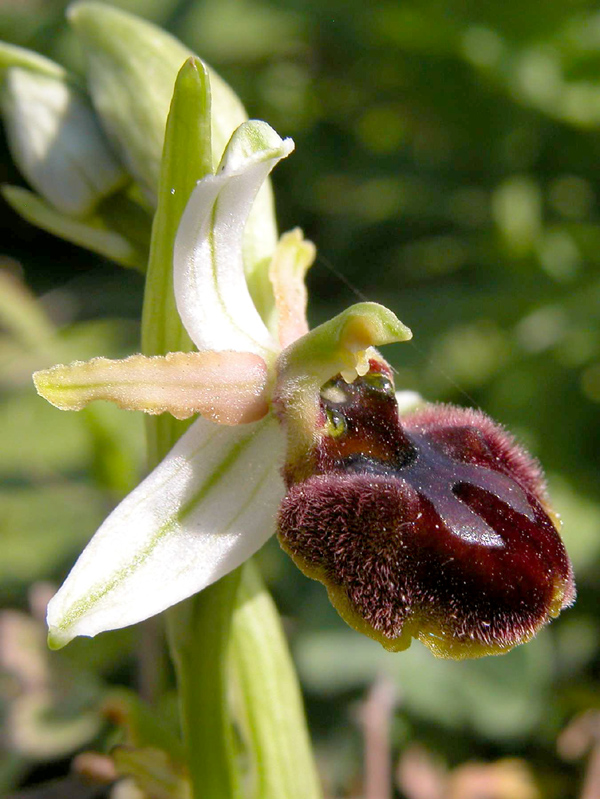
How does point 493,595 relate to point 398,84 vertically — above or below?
above

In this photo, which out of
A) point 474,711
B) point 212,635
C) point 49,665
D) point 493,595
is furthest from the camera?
point 474,711

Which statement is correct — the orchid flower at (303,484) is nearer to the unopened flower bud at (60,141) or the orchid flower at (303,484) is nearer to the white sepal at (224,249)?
the white sepal at (224,249)

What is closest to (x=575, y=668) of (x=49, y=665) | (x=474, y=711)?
(x=474, y=711)

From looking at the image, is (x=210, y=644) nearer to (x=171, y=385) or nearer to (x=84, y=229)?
(x=171, y=385)

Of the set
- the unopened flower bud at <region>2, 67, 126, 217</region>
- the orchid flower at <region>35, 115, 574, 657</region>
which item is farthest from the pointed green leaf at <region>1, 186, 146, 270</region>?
the orchid flower at <region>35, 115, 574, 657</region>

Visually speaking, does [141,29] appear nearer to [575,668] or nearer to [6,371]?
[6,371]

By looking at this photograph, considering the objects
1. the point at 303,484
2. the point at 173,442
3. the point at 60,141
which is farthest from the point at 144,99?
the point at 303,484

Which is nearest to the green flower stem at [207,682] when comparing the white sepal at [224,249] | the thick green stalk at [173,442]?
the thick green stalk at [173,442]
